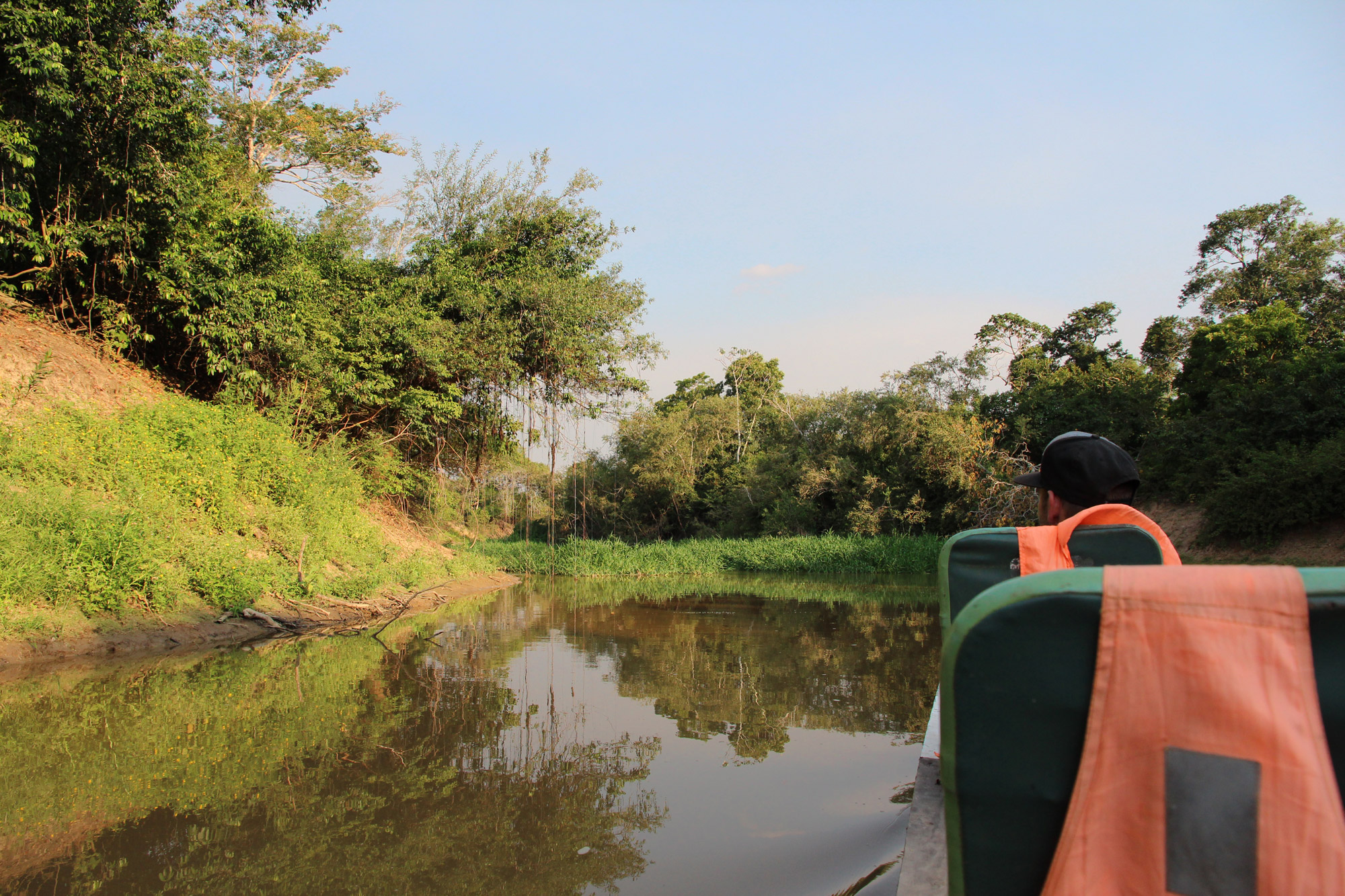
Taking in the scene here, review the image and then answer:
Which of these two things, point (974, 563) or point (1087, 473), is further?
point (974, 563)

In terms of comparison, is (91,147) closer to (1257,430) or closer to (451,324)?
(451,324)

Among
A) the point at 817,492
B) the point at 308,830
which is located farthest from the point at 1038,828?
the point at 817,492

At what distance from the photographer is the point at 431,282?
55.3 feet

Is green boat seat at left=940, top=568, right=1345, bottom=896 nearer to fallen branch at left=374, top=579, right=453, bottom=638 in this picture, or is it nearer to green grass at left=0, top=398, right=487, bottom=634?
green grass at left=0, top=398, right=487, bottom=634

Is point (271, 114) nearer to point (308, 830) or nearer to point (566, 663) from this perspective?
point (566, 663)

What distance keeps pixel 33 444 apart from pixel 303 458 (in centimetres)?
426

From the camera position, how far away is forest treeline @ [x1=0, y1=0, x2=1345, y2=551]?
389 inches

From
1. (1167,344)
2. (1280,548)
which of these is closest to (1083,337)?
(1167,344)

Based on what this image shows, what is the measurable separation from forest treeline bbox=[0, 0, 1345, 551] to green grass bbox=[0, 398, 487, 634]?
214 cm

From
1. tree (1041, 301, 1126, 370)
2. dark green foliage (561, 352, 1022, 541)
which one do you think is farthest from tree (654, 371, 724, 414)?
tree (1041, 301, 1126, 370)

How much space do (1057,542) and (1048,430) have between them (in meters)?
22.3

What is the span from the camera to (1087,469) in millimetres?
2053

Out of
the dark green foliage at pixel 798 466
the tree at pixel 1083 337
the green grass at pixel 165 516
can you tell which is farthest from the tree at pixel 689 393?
the green grass at pixel 165 516

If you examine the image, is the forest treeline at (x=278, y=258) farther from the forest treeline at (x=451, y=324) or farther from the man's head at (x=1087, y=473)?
the man's head at (x=1087, y=473)
